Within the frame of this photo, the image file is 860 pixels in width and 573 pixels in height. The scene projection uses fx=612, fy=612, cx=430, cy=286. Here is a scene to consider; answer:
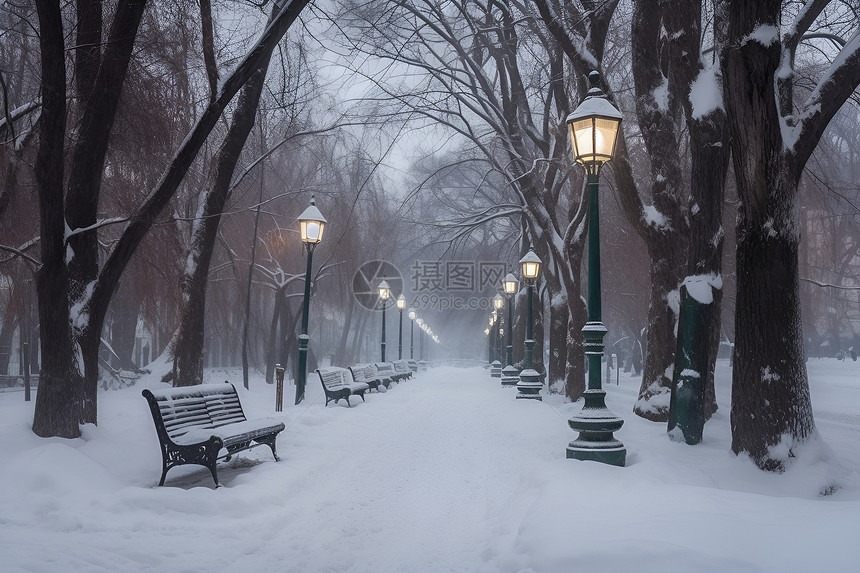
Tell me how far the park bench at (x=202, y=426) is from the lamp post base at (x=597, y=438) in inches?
150

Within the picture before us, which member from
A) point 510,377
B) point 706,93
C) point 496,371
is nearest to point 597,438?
point 706,93

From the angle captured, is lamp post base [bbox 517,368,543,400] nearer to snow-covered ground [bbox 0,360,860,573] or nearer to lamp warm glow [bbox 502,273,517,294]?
snow-covered ground [bbox 0,360,860,573]

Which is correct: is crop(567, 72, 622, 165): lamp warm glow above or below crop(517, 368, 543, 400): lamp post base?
above

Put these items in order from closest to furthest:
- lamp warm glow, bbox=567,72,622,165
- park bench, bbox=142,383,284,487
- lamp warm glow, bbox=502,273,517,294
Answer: park bench, bbox=142,383,284,487, lamp warm glow, bbox=567,72,622,165, lamp warm glow, bbox=502,273,517,294

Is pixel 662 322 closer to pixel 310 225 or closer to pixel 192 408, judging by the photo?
pixel 192 408

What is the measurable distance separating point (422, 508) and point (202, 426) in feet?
10.0

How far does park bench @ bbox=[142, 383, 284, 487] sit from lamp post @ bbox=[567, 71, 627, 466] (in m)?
3.90

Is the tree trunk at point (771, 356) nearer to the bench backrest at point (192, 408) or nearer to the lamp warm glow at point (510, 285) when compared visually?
the bench backrest at point (192, 408)

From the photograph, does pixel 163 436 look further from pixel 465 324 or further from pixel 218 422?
pixel 465 324

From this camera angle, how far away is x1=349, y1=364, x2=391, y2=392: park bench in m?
18.0

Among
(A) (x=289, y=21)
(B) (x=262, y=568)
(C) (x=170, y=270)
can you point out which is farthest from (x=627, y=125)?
(B) (x=262, y=568)

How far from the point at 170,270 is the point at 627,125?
12430mm

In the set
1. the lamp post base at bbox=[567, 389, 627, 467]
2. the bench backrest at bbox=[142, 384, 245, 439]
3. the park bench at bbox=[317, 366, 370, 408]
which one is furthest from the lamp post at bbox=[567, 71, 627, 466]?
the park bench at bbox=[317, 366, 370, 408]

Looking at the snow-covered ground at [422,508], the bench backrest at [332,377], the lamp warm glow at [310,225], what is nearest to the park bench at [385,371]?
the bench backrest at [332,377]
